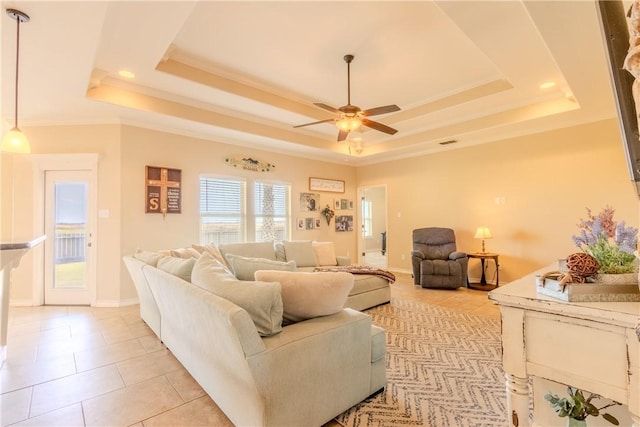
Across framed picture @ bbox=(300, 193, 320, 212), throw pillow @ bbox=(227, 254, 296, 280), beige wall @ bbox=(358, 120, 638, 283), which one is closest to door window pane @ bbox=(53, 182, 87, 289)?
throw pillow @ bbox=(227, 254, 296, 280)

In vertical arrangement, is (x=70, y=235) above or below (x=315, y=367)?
above

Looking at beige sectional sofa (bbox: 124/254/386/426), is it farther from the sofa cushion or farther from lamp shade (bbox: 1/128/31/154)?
the sofa cushion

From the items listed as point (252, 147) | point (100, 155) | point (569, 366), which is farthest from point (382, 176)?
point (569, 366)

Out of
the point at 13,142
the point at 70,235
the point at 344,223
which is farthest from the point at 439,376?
the point at 344,223

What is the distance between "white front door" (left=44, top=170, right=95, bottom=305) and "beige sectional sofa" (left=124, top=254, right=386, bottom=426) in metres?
3.14

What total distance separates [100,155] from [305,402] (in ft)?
14.7

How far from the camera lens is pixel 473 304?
419 cm

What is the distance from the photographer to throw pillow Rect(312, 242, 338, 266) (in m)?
5.07

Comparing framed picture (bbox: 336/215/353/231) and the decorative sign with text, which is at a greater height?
the decorative sign with text

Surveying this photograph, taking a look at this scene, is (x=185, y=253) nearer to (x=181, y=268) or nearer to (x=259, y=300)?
(x=181, y=268)

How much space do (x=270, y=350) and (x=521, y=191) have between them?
17.2ft

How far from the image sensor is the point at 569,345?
89cm

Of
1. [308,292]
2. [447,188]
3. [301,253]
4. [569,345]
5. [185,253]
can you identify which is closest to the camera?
[569,345]

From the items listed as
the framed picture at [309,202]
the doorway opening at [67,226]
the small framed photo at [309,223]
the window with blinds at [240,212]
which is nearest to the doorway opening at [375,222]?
the framed picture at [309,202]
